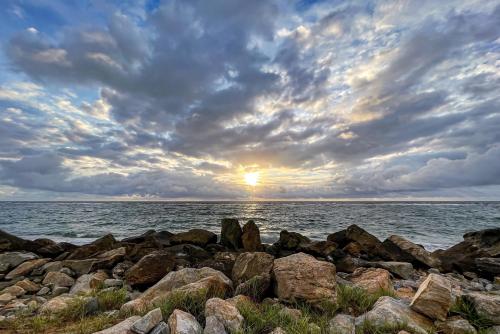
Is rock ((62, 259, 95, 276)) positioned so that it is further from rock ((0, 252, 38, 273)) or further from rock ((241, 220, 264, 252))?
rock ((241, 220, 264, 252))

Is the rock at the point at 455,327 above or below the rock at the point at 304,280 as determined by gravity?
below

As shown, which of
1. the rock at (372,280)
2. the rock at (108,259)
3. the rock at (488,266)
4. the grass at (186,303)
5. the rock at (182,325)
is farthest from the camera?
the rock at (488,266)

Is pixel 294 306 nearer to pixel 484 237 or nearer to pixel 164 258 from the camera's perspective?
pixel 164 258

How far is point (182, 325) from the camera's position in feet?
11.7

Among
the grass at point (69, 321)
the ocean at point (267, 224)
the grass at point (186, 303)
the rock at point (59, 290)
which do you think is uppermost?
the grass at point (186, 303)

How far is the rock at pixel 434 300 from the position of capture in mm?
4125

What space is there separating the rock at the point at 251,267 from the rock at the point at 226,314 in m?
2.26

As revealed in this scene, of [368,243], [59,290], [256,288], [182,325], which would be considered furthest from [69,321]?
[368,243]

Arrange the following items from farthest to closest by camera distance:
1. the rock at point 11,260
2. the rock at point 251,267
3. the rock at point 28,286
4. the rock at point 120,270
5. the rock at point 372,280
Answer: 1. the rock at point 11,260
2. the rock at point 120,270
3. the rock at point 28,286
4. the rock at point 251,267
5. the rock at point 372,280

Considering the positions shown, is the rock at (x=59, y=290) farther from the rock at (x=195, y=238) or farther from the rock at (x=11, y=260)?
the rock at (x=195, y=238)

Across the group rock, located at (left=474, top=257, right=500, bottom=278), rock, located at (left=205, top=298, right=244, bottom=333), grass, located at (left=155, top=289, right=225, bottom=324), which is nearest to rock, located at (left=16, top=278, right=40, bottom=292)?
grass, located at (left=155, top=289, right=225, bottom=324)

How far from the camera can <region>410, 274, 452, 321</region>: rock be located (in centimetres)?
412

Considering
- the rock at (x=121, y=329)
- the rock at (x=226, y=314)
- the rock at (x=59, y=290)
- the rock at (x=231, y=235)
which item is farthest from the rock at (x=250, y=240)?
the rock at (x=121, y=329)

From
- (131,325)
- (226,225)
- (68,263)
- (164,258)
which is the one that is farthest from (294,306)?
(226,225)
